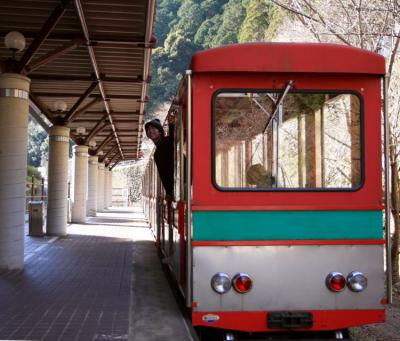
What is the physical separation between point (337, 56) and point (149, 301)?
3998mm

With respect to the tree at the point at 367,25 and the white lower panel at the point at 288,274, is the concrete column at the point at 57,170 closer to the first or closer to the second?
the tree at the point at 367,25

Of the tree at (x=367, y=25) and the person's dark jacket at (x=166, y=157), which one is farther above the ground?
the tree at (x=367, y=25)

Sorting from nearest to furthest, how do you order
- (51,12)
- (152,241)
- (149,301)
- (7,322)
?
(7,322)
(149,301)
(51,12)
(152,241)

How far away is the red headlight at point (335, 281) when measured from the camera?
486 centimetres

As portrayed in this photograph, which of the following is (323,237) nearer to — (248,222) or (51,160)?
(248,222)

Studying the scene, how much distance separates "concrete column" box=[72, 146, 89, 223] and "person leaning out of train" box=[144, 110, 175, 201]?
15.1m

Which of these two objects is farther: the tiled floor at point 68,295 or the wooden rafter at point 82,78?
the wooden rafter at point 82,78

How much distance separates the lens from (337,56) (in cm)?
499

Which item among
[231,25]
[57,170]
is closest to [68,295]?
[57,170]

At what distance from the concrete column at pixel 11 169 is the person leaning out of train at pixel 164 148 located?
12.5ft

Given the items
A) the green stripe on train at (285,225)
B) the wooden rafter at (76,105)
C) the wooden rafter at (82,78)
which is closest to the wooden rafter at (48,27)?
the wooden rafter at (82,78)

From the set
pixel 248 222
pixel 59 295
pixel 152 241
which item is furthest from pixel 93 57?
pixel 248 222

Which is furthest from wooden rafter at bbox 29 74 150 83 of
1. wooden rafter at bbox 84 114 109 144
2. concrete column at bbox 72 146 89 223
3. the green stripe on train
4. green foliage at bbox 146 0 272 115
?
green foliage at bbox 146 0 272 115

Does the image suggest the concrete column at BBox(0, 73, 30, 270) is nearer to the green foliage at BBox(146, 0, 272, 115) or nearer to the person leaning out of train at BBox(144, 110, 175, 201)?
the person leaning out of train at BBox(144, 110, 175, 201)
